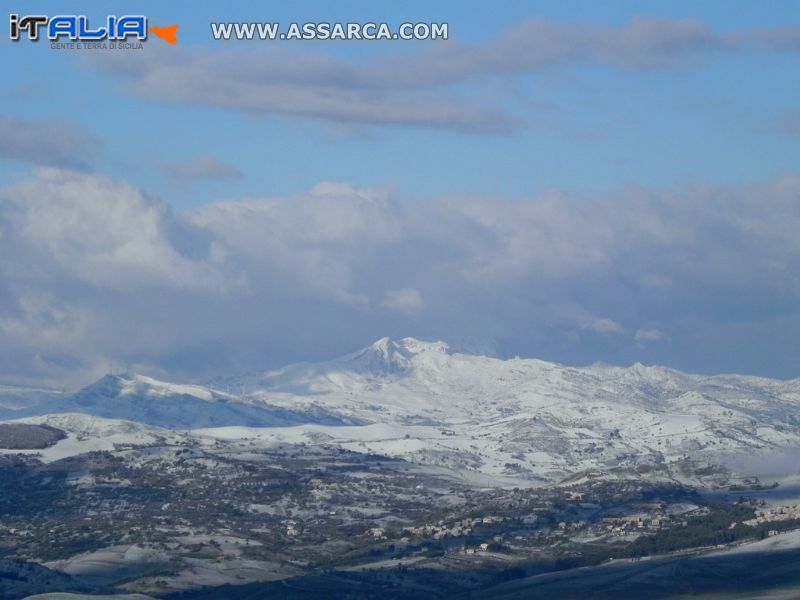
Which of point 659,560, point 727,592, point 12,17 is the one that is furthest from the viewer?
point 659,560

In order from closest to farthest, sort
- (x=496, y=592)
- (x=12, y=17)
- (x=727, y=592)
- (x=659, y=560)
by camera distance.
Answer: (x=12, y=17) < (x=727, y=592) < (x=496, y=592) < (x=659, y=560)

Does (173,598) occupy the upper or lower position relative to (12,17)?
lower

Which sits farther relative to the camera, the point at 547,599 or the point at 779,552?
the point at 779,552

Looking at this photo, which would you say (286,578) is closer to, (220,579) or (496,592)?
(220,579)

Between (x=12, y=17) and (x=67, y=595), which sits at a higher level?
(x=12, y=17)

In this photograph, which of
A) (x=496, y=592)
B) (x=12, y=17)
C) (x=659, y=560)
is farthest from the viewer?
(x=659, y=560)

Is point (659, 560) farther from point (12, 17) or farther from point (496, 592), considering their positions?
point (12, 17)

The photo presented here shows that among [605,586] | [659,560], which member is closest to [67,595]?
[605,586]

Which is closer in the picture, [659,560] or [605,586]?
[605,586]

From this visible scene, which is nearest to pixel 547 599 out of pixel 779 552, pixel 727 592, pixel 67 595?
pixel 727 592
